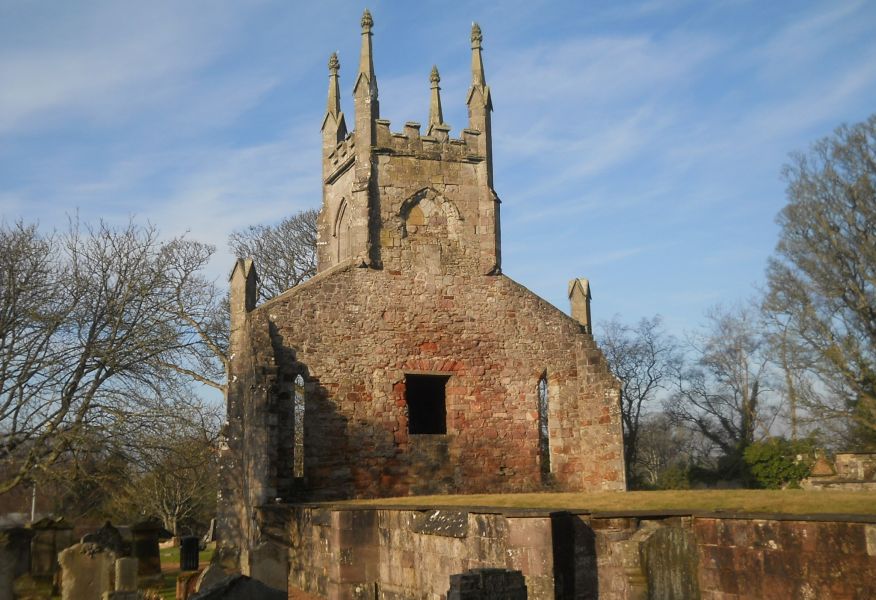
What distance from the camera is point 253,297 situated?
64.2ft

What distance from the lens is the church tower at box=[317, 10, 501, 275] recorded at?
19016mm

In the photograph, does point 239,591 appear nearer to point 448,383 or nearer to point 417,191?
point 448,383

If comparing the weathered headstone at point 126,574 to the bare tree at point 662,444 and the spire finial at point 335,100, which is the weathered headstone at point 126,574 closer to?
the spire finial at point 335,100

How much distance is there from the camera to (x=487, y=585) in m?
6.42

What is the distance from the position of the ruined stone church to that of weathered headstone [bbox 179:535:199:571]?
184 inches

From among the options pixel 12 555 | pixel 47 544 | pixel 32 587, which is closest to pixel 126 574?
pixel 12 555

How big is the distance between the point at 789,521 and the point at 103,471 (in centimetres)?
1411

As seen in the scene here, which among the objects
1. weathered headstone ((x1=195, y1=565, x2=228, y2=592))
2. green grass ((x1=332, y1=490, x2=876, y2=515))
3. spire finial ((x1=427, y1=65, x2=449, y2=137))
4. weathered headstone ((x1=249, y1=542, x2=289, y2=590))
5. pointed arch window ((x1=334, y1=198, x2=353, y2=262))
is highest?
spire finial ((x1=427, y1=65, x2=449, y2=137))

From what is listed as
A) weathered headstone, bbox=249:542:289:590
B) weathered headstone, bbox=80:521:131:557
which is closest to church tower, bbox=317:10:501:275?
weathered headstone, bbox=249:542:289:590

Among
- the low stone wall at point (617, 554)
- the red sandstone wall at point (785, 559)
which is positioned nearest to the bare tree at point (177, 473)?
the low stone wall at point (617, 554)

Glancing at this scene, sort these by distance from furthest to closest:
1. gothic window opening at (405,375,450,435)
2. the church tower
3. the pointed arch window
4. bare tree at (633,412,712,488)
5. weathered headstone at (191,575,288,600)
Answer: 1. bare tree at (633,412,712,488)
2. gothic window opening at (405,375,450,435)
3. the pointed arch window
4. the church tower
5. weathered headstone at (191,575,288,600)

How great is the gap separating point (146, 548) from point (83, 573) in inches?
223

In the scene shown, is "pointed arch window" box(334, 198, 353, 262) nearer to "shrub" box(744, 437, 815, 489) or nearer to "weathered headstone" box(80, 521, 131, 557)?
"weathered headstone" box(80, 521, 131, 557)

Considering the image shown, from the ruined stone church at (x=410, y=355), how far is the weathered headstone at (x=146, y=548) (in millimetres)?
3031
